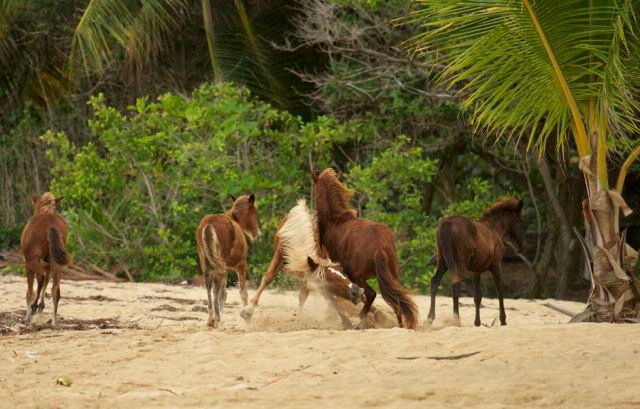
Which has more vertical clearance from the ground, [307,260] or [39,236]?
[39,236]

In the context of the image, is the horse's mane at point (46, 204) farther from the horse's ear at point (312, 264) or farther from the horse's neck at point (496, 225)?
the horse's neck at point (496, 225)

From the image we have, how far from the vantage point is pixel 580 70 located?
9414 millimetres

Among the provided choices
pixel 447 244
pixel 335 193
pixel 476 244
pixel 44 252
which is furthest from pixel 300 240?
pixel 44 252

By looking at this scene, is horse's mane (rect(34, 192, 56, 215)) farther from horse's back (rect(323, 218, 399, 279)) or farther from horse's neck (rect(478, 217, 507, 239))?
horse's neck (rect(478, 217, 507, 239))

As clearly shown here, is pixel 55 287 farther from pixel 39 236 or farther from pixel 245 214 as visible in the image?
pixel 245 214

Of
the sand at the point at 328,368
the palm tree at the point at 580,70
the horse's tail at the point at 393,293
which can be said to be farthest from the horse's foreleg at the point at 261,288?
the palm tree at the point at 580,70

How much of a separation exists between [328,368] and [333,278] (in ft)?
9.77

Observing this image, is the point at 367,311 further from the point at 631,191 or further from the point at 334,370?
the point at 631,191

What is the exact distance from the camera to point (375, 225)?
9.88 metres

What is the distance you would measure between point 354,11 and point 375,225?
974 cm

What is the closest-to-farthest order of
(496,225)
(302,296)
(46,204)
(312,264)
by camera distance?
(312,264) → (302,296) → (46,204) → (496,225)

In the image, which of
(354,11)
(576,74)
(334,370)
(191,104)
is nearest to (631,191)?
(354,11)

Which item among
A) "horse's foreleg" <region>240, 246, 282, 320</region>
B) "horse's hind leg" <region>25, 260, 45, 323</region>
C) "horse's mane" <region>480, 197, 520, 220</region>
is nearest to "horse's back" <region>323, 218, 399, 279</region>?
"horse's foreleg" <region>240, 246, 282, 320</region>

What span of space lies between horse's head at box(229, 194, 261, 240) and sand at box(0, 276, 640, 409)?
2341 mm
